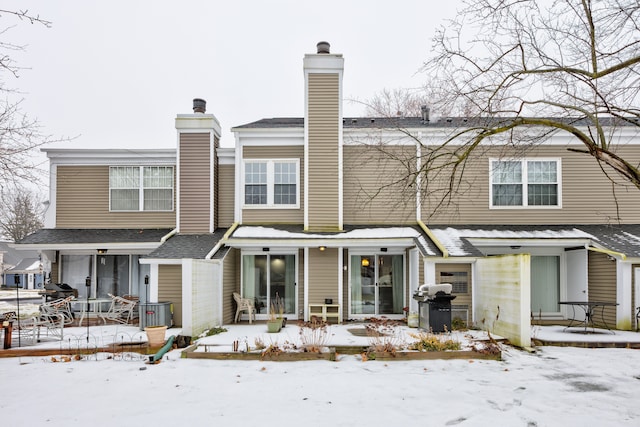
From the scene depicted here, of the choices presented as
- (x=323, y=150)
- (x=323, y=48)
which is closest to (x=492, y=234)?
(x=323, y=150)

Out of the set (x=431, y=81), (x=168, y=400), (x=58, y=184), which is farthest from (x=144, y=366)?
(x=58, y=184)

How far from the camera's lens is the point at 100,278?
48.2 feet

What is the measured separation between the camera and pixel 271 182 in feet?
46.8

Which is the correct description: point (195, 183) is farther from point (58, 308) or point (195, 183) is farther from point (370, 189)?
point (370, 189)

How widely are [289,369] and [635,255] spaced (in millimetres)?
9433

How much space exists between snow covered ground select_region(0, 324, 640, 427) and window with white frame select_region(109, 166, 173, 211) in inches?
266

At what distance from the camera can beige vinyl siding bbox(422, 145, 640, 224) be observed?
13.9 meters

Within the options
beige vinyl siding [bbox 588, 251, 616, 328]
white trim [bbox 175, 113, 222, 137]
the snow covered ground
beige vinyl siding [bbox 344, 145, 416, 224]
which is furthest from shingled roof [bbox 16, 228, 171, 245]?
beige vinyl siding [bbox 588, 251, 616, 328]

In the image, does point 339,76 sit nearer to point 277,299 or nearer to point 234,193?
point 234,193

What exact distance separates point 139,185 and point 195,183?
2103mm

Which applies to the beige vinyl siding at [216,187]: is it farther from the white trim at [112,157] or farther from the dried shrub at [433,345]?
the dried shrub at [433,345]

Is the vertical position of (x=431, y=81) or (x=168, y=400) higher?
(x=431, y=81)

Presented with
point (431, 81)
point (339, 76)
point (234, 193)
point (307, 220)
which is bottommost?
point (307, 220)

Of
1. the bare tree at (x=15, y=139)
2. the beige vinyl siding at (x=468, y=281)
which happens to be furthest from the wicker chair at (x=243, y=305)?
the bare tree at (x=15, y=139)
